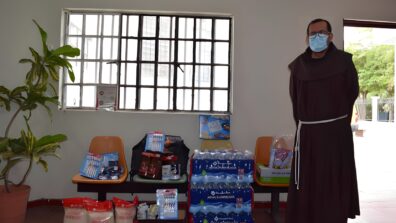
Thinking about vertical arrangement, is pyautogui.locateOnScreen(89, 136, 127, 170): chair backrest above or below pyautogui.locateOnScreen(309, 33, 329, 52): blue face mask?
below

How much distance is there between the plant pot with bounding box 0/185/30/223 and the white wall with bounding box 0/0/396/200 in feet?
2.17

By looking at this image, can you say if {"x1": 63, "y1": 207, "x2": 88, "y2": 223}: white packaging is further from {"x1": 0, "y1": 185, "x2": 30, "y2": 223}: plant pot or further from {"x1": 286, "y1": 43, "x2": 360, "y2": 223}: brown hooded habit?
{"x1": 286, "y1": 43, "x2": 360, "y2": 223}: brown hooded habit

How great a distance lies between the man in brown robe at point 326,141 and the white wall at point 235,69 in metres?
1.29

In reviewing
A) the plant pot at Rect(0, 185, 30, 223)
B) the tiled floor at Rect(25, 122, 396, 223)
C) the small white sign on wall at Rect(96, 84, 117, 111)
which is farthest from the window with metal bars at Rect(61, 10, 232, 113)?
the tiled floor at Rect(25, 122, 396, 223)

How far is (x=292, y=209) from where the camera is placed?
73.0 inches

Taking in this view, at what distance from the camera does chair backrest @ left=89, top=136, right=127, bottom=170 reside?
9.62 ft

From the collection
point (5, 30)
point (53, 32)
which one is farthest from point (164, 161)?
point (5, 30)

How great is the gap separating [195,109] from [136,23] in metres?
1.21

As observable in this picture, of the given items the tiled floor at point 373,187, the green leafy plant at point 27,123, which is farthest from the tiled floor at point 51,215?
the green leafy plant at point 27,123

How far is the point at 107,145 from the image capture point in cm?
296

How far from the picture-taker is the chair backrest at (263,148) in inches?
119

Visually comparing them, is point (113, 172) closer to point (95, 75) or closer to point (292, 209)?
point (95, 75)

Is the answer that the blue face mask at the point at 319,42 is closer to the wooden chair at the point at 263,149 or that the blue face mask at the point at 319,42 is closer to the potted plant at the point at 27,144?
the wooden chair at the point at 263,149

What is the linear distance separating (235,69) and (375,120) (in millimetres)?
9449
